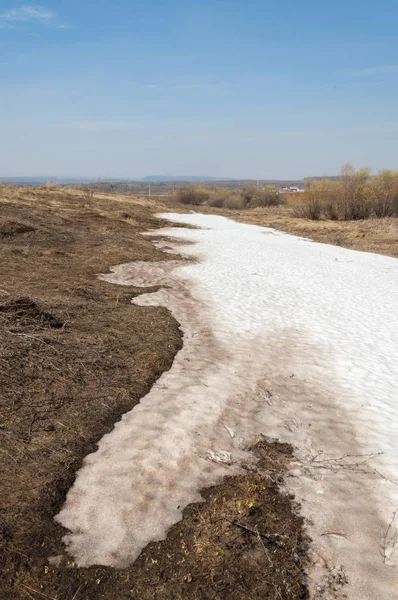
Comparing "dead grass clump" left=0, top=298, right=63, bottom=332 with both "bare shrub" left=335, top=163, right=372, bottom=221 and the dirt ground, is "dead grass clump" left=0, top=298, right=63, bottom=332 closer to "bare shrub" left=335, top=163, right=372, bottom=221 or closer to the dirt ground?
the dirt ground

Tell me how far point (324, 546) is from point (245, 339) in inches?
201

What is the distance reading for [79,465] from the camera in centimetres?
460

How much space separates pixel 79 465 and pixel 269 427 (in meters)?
2.40

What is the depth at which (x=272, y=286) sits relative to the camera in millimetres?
13516

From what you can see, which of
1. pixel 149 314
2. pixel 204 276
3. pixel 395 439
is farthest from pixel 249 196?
pixel 395 439

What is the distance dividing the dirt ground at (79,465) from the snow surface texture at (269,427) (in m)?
0.18

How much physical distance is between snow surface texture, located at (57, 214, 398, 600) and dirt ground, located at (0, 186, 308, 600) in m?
0.18

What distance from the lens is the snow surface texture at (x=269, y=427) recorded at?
3.80m

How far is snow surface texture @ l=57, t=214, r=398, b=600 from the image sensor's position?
3.80 m

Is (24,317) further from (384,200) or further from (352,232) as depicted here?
(384,200)

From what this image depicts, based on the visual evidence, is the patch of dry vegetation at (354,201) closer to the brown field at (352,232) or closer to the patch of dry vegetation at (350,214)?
the patch of dry vegetation at (350,214)

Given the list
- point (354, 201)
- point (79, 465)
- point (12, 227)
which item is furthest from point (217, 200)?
point (79, 465)

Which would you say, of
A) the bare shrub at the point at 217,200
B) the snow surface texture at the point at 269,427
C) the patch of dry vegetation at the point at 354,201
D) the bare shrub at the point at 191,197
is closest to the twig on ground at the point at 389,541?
the snow surface texture at the point at 269,427

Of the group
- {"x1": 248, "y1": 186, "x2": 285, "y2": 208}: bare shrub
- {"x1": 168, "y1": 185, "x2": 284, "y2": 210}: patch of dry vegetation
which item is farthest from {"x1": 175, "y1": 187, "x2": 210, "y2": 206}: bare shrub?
{"x1": 248, "y1": 186, "x2": 285, "y2": 208}: bare shrub
